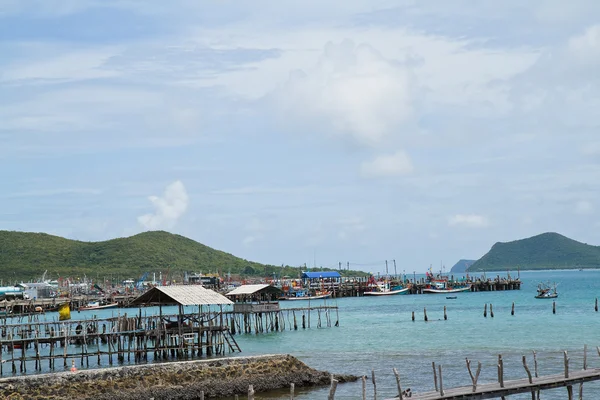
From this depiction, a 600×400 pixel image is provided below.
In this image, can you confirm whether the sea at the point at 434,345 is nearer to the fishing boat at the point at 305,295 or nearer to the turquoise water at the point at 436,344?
the turquoise water at the point at 436,344

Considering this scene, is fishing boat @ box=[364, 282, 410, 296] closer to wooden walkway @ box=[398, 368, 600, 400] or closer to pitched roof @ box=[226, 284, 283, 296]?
pitched roof @ box=[226, 284, 283, 296]

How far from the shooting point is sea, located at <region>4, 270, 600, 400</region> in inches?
1458

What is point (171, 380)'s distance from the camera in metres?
33.2

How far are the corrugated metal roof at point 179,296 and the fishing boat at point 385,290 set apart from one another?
8517 cm

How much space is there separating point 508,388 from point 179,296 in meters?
22.1

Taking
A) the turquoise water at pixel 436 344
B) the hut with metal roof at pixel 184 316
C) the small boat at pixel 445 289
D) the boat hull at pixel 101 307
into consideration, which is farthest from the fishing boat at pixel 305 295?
the hut with metal roof at pixel 184 316

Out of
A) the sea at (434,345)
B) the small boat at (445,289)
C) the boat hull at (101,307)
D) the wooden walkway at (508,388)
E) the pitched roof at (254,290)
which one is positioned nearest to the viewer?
the wooden walkway at (508,388)

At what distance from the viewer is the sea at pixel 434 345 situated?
37.0 m

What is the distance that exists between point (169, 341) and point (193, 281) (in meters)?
79.9

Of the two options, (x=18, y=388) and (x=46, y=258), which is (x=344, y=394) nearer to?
(x=18, y=388)

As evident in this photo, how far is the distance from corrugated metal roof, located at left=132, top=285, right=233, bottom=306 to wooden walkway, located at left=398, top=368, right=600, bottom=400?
19.6 metres

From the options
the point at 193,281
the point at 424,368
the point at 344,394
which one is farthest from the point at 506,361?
the point at 193,281

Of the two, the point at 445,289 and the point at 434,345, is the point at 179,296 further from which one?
the point at 445,289

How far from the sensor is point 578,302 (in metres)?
97.9
